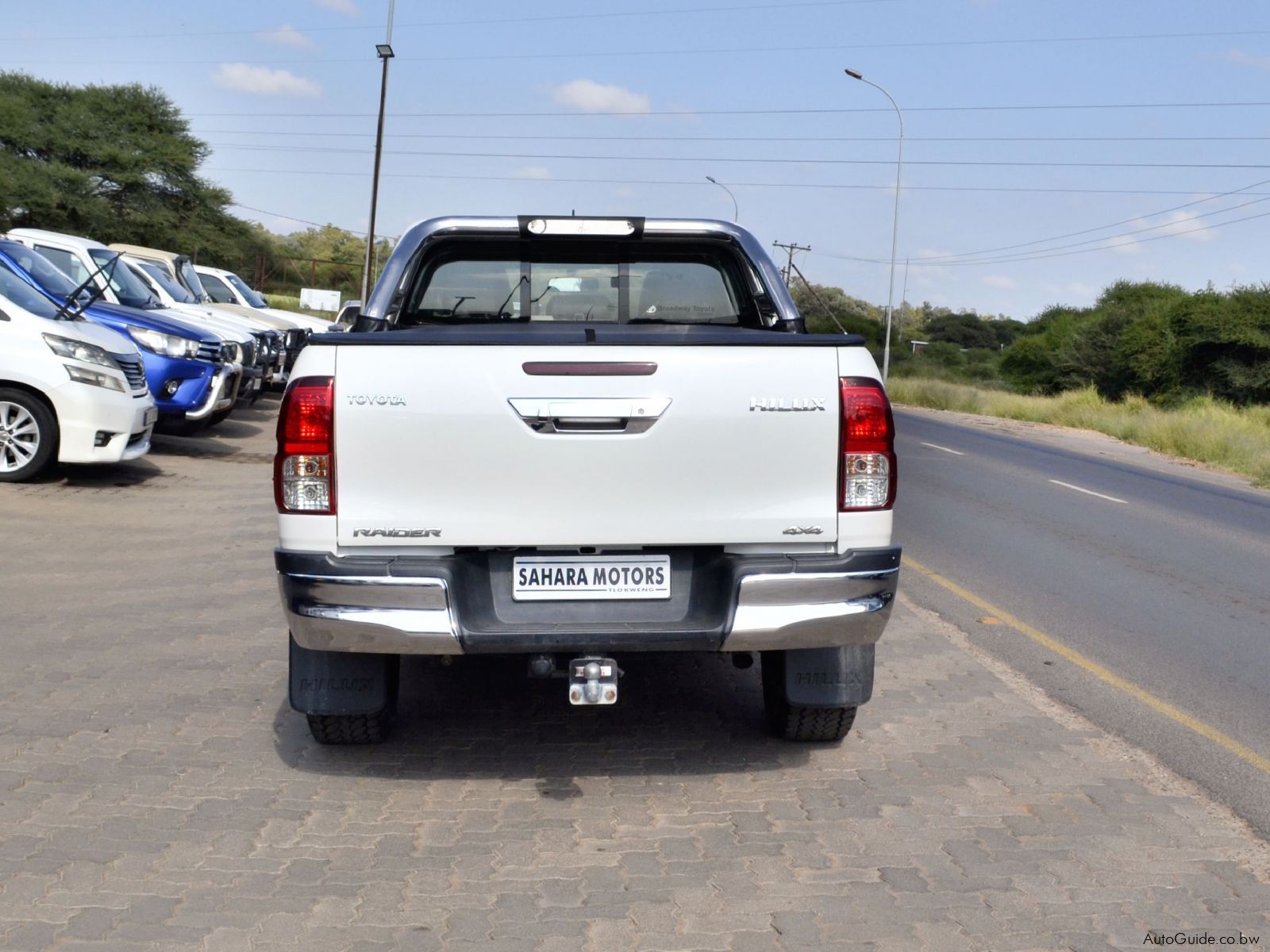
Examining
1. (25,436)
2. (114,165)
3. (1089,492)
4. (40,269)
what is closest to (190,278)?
(40,269)

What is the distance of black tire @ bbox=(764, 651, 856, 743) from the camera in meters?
5.21

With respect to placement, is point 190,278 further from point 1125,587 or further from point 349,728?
point 349,728

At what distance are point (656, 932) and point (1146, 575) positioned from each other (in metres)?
7.37

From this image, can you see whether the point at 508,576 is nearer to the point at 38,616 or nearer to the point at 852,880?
the point at 852,880

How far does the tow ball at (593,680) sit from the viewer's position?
453cm

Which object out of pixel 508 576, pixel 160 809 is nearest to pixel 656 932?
pixel 508 576

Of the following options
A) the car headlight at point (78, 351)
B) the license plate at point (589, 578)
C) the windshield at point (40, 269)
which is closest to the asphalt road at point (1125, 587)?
the license plate at point (589, 578)

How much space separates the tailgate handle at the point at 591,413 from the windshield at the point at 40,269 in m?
9.89

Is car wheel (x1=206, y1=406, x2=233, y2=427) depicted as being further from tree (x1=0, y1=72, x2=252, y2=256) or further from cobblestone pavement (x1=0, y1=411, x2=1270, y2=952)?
tree (x1=0, y1=72, x2=252, y2=256)

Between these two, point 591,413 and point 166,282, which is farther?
point 166,282

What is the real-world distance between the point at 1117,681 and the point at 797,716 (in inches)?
87.8

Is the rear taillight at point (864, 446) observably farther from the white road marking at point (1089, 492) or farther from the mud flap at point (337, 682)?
the white road marking at point (1089, 492)

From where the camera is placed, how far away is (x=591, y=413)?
439 cm

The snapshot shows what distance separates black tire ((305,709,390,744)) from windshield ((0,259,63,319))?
785 centimetres
